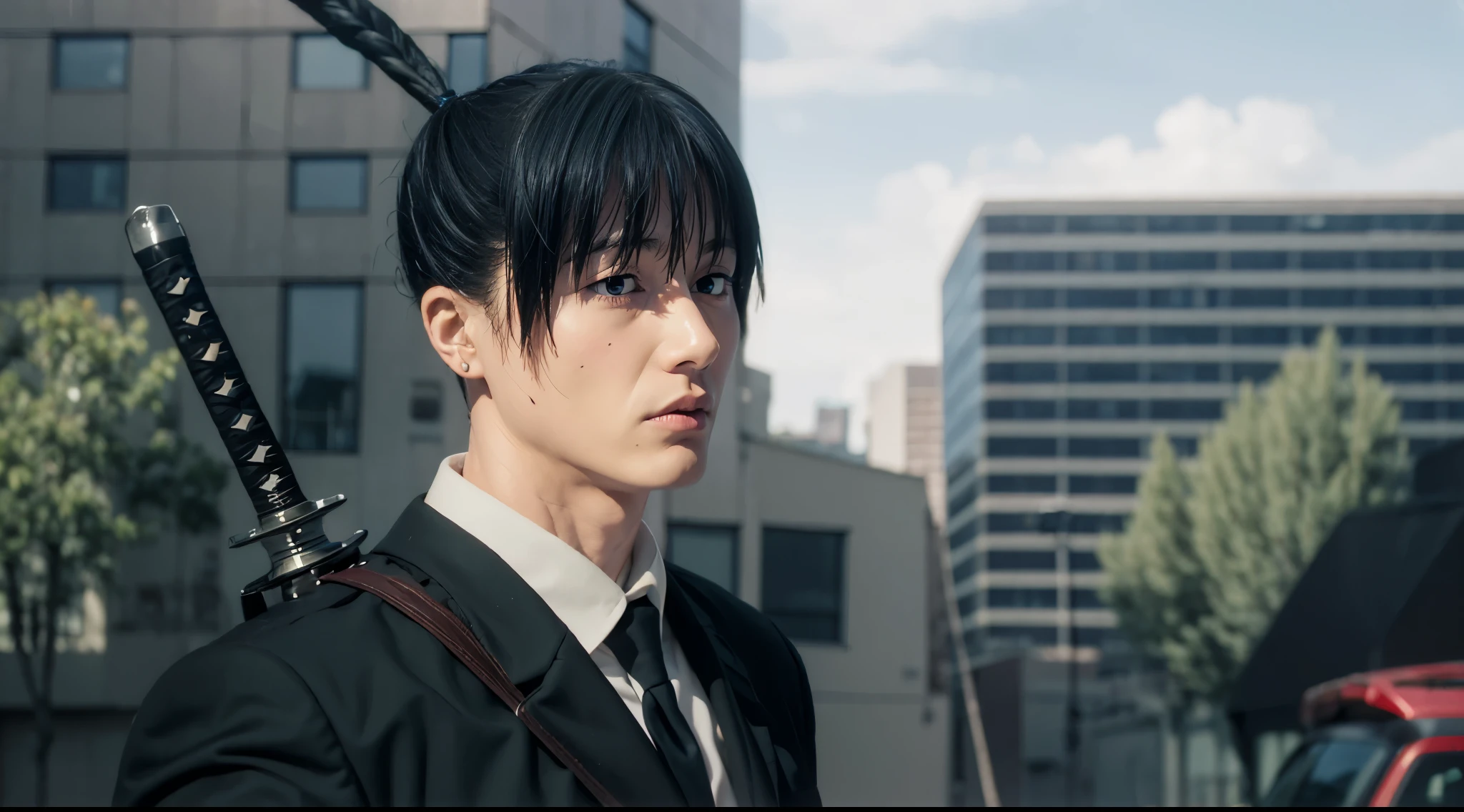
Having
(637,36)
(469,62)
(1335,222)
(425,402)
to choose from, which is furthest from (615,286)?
(1335,222)

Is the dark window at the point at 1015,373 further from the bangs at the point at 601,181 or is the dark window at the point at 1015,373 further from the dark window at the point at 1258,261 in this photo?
the bangs at the point at 601,181

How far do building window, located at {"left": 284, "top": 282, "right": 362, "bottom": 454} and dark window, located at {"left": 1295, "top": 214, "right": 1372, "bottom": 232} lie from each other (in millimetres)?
89621

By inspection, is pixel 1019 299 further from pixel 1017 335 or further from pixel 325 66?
pixel 325 66

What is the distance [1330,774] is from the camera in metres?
5.94

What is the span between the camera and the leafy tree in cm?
3653

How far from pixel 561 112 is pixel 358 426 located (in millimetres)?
7660

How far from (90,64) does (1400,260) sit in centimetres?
9131

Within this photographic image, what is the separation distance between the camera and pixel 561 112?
1.19 metres

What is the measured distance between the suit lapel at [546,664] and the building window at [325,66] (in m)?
7.40

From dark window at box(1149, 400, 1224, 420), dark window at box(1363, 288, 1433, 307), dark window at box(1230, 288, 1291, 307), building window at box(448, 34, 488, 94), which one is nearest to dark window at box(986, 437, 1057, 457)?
dark window at box(1149, 400, 1224, 420)

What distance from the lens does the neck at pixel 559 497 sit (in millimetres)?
1247

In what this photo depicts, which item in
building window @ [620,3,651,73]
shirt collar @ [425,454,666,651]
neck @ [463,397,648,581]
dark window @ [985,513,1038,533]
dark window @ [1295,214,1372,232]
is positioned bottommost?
dark window @ [985,513,1038,533]

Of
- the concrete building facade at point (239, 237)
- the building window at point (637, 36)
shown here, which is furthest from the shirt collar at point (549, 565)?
the building window at point (637, 36)

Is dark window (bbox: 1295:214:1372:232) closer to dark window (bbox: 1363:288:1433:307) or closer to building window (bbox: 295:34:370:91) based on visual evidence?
dark window (bbox: 1363:288:1433:307)
